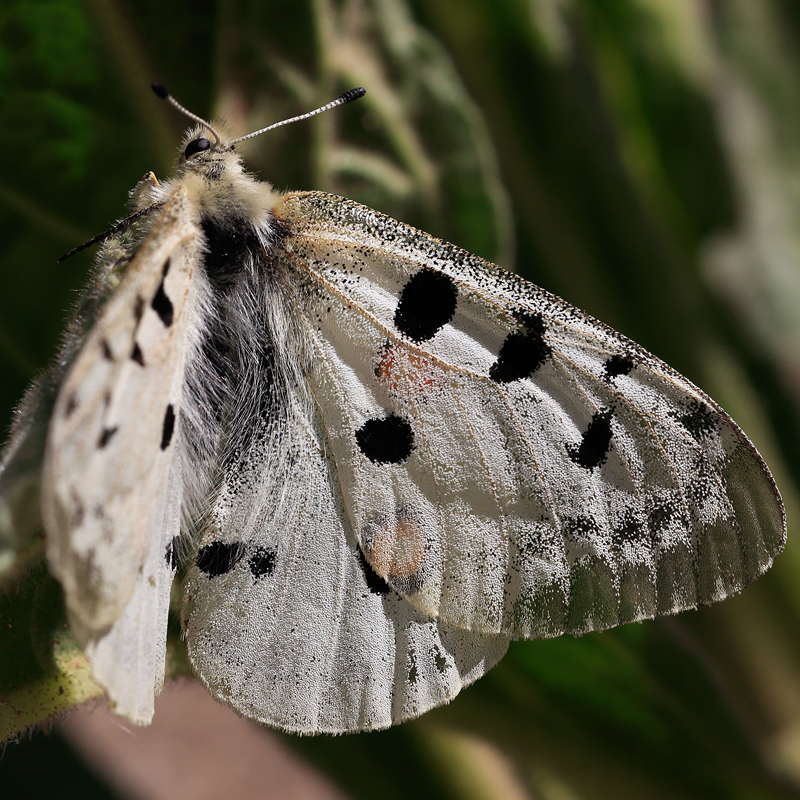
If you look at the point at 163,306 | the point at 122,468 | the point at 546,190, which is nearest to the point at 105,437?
the point at 122,468

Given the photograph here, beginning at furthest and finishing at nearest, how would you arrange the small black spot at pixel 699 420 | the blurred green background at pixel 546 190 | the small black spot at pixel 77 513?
the blurred green background at pixel 546 190, the small black spot at pixel 699 420, the small black spot at pixel 77 513

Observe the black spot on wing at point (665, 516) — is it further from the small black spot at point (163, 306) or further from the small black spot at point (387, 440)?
the small black spot at point (163, 306)

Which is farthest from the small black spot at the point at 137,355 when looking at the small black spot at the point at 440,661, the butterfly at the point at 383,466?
the small black spot at the point at 440,661

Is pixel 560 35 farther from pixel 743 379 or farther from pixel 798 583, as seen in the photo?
pixel 798 583

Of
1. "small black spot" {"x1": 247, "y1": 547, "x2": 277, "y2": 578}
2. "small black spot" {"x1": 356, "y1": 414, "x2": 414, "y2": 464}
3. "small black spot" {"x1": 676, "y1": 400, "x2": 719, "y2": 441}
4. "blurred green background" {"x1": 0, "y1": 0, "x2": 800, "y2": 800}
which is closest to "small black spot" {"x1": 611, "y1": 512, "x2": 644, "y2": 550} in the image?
"small black spot" {"x1": 676, "y1": 400, "x2": 719, "y2": 441}

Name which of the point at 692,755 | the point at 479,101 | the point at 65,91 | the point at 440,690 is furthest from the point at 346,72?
the point at 692,755
